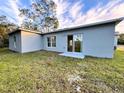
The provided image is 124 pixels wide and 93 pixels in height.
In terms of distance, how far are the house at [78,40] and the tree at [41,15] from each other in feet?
39.5

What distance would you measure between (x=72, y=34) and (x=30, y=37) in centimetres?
544

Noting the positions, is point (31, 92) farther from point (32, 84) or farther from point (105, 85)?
point (105, 85)

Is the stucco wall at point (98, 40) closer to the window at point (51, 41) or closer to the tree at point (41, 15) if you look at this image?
the window at point (51, 41)

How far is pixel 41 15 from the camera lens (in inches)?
1002

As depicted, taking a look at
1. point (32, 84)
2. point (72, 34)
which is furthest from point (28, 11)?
point (32, 84)

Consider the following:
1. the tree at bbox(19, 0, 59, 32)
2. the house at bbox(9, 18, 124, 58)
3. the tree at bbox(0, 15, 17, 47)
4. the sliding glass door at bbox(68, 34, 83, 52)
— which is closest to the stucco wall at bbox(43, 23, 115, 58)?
the house at bbox(9, 18, 124, 58)

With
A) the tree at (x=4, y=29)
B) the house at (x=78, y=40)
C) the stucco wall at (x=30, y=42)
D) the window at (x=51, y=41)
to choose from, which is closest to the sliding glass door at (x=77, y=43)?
the house at (x=78, y=40)

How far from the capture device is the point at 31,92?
316 centimetres

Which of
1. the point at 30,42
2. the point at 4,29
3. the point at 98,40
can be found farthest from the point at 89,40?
the point at 4,29

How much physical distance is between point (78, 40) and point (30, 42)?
620 centimetres

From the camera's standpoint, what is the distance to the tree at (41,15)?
2452 cm

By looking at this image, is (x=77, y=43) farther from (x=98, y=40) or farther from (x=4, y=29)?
(x=4, y=29)

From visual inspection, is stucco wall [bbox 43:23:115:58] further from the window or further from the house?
the window

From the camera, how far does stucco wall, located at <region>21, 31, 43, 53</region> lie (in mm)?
11694
